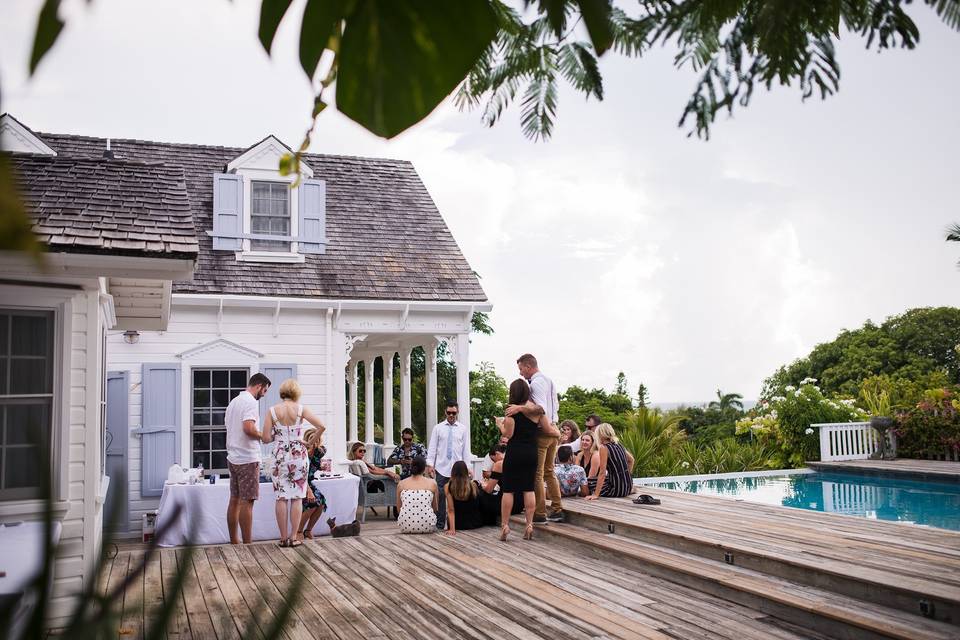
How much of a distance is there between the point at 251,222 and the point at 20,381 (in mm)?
6755

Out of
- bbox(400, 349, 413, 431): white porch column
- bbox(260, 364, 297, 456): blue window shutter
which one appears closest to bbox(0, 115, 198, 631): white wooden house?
bbox(260, 364, 297, 456): blue window shutter

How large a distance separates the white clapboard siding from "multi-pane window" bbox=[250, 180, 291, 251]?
1.10 m

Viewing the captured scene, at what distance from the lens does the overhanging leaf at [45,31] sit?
0.39 metres

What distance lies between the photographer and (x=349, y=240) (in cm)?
1248

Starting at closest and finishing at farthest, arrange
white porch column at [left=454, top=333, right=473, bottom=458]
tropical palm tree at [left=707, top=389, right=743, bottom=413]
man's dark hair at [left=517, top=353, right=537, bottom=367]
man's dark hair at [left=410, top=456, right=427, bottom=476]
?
1. man's dark hair at [left=517, top=353, right=537, bottom=367]
2. man's dark hair at [left=410, top=456, right=427, bottom=476]
3. white porch column at [left=454, top=333, right=473, bottom=458]
4. tropical palm tree at [left=707, top=389, right=743, bottom=413]

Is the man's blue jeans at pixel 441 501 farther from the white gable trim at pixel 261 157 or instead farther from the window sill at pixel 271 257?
the white gable trim at pixel 261 157

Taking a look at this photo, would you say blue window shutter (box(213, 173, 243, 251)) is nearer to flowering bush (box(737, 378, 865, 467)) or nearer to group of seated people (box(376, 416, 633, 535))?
group of seated people (box(376, 416, 633, 535))

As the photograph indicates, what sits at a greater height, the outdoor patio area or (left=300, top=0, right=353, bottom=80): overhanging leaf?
(left=300, top=0, right=353, bottom=80): overhanging leaf

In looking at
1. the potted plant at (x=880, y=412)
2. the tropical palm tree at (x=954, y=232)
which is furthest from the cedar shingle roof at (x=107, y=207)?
the potted plant at (x=880, y=412)

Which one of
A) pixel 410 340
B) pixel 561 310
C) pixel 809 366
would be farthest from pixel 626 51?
pixel 809 366

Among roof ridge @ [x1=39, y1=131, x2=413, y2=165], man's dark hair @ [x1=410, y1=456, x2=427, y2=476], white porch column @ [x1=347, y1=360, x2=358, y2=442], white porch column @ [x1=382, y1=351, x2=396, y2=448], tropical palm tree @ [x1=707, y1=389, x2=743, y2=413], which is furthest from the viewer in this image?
tropical palm tree @ [x1=707, y1=389, x2=743, y2=413]

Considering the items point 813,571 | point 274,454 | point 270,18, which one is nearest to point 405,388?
point 274,454

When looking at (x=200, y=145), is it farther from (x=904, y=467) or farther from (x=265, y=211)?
(x=904, y=467)

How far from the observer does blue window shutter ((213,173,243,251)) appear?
1127 cm
